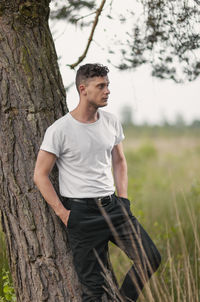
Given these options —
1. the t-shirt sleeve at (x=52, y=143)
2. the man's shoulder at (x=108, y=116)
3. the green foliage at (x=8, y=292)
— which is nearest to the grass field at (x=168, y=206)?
the green foliage at (x=8, y=292)

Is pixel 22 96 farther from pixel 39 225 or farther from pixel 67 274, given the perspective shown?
pixel 67 274

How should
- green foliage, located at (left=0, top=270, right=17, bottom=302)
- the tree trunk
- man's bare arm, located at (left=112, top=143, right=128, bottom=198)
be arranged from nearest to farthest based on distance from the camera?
the tree trunk, man's bare arm, located at (left=112, top=143, right=128, bottom=198), green foliage, located at (left=0, top=270, right=17, bottom=302)

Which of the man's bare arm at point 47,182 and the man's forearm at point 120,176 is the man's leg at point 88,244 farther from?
the man's forearm at point 120,176

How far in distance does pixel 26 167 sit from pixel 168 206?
602 centimetres

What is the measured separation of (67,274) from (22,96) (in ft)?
4.76

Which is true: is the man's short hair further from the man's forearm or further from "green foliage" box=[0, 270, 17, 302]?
"green foliage" box=[0, 270, 17, 302]

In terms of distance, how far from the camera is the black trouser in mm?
2723

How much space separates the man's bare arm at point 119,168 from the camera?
124 inches

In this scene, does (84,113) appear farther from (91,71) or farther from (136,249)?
(136,249)

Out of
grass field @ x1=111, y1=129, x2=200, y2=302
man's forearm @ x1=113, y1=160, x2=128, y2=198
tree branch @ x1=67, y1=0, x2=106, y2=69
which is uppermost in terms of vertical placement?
tree branch @ x1=67, y1=0, x2=106, y2=69

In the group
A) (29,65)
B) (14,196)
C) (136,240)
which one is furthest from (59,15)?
(136,240)

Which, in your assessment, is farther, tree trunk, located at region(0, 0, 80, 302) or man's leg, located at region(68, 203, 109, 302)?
tree trunk, located at region(0, 0, 80, 302)

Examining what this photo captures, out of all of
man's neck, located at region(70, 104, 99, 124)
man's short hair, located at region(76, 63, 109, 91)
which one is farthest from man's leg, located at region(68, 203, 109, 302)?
man's short hair, located at region(76, 63, 109, 91)

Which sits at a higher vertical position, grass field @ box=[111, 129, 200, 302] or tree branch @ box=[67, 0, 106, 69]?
tree branch @ box=[67, 0, 106, 69]
